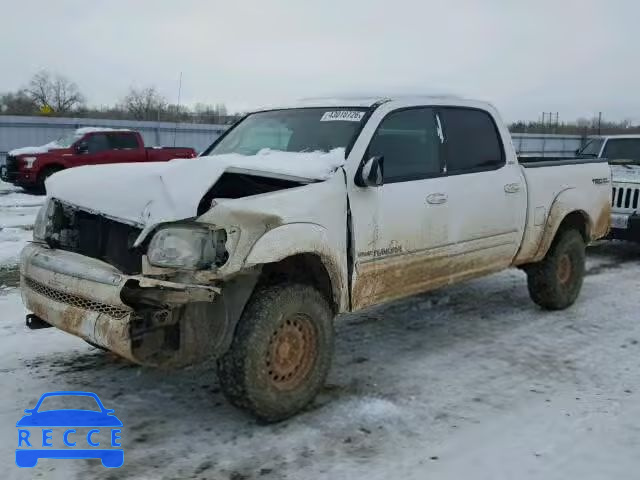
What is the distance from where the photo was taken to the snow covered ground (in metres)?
3.24

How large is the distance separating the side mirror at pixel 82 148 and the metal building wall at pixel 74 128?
247 inches

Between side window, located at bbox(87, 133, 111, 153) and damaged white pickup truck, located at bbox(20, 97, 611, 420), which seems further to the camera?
side window, located at bbox(87, 133, 111, 153)

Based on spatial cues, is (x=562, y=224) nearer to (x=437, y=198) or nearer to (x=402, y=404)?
(x=437, y=198)

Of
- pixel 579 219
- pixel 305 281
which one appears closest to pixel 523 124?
pixel 579 219

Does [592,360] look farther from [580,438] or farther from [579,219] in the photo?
[579,219]

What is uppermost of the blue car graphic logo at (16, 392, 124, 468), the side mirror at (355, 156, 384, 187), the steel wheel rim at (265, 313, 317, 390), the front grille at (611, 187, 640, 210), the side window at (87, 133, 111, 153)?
the side window at (87, 133, 111, 153)

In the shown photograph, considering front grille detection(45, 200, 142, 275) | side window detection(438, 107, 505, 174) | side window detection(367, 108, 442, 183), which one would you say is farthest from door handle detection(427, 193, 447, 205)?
front grille detection(45, 200, 142, 275)

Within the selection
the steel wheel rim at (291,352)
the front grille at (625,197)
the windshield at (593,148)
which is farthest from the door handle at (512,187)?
the windshield at (593,148)

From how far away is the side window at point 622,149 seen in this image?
1022 cm

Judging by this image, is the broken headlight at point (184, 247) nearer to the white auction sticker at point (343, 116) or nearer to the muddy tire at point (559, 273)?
the white auction sticker at point (343, 116)

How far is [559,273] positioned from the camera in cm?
616

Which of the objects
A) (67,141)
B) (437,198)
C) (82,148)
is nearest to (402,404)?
(437,198)

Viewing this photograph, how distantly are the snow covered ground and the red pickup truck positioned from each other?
11.6 meters

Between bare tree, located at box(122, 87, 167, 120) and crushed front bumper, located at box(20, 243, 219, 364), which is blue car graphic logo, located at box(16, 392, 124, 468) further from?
bare tree, located at box(122, 87, 167, 120)
